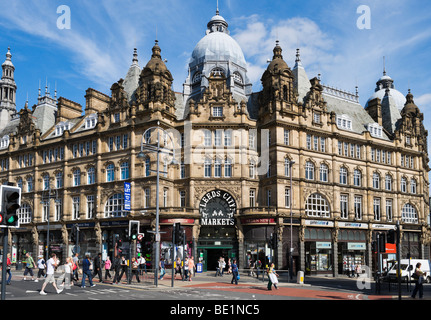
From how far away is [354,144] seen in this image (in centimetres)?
5900

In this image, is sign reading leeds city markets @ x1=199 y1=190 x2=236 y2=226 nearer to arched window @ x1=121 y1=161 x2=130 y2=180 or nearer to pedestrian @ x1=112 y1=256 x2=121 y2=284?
arched window @ x1=121 y1=161 x2=130 y2=180

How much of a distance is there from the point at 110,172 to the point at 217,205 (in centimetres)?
1409

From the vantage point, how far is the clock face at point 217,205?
51531 millimetres

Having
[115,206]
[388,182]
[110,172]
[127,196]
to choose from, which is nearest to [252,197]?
[127,196]

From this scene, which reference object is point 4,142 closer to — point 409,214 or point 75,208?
point 75,208

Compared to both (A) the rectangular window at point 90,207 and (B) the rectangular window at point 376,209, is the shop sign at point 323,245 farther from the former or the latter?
(A) the rectangular window at point 90,207

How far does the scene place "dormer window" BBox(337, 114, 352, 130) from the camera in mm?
59312

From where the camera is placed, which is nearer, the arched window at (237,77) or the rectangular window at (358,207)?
the rectangular window at (358,207)

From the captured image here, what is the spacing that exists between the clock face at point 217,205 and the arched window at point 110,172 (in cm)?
1193

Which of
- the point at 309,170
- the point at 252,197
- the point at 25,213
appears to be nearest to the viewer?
the point at 252,197

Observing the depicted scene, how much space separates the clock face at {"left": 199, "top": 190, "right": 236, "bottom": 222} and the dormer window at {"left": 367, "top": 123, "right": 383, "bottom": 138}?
23182 millimetres

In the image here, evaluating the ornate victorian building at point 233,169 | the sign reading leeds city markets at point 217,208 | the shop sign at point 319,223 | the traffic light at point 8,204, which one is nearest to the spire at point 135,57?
the ornate victorian building at point 233,169

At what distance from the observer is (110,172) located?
185 feet

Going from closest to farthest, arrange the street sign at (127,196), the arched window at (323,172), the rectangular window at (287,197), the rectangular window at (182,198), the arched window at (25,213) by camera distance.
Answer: the street sign at (127,196), the rectangular window at (287,197), the rectangular window at (182,198), the arched window at (323,172), the arched window at (25,213)
